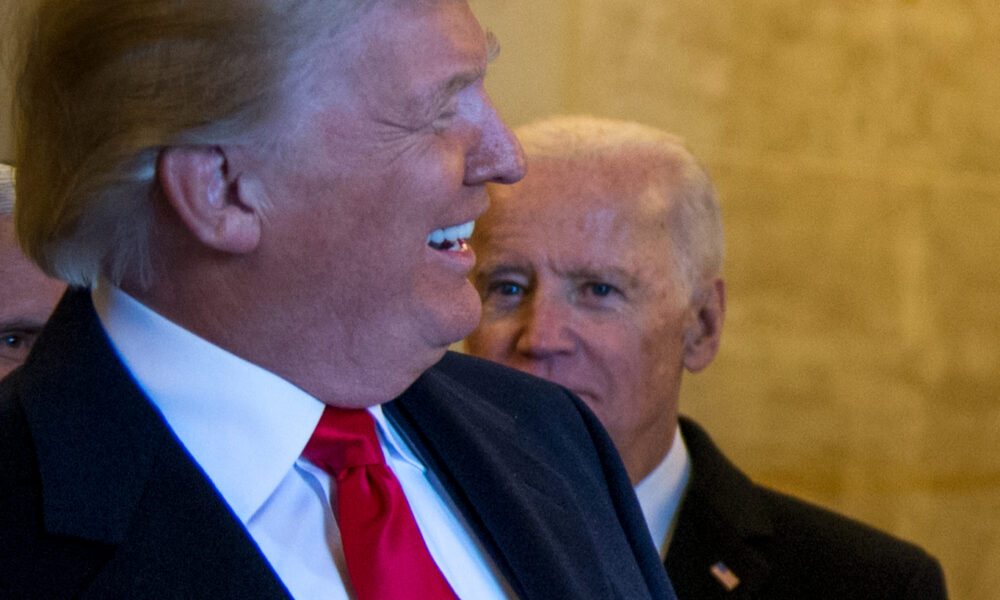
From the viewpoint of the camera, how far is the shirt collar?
1346 millimetres

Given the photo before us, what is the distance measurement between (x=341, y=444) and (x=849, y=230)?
322cm

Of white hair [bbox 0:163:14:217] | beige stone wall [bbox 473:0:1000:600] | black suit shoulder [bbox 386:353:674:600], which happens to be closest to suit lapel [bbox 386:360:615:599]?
black suit shoulder [bbox 386:353:674:600]

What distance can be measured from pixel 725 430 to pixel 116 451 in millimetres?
3084

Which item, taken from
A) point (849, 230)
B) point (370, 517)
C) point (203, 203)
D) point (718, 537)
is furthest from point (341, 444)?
point (849, 230)

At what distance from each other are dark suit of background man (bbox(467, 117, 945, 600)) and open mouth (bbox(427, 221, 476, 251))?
0.96m

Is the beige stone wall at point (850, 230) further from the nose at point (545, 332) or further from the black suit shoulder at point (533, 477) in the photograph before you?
the black suit shoulder at point (533, 477)

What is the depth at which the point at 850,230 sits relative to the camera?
432 cm

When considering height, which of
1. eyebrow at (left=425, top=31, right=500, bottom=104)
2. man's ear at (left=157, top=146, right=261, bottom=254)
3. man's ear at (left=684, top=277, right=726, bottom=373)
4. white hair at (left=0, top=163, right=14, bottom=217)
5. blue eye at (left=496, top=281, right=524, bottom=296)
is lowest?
man's ear at (left=684, top=277, right=726, bottom=373)

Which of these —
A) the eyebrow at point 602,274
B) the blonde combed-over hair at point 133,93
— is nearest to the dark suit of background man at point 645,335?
the eyebrow at point 602,274

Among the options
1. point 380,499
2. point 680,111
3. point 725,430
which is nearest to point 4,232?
point 380,499

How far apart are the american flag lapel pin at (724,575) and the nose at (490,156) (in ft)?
4.20

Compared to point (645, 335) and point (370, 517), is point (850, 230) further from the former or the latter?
point (370, 517)

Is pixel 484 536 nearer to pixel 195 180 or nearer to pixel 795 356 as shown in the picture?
pixel 195 180

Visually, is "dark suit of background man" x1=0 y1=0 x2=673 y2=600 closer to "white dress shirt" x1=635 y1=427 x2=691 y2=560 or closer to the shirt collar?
the shirt collar
